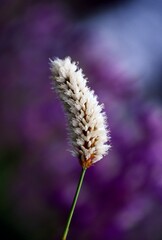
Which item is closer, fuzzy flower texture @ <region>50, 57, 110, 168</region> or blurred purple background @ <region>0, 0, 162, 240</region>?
fuzzy flower texture @ <region>50, 57, 110, 168</region>

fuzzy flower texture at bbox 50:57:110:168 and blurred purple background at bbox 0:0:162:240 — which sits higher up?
blurred purple background at bbox 0:0:162:240

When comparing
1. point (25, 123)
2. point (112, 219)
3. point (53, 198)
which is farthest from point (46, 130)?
point (112, 219)

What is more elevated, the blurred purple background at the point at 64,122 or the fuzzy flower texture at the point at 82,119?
the blurred purple background at the point at 64,122

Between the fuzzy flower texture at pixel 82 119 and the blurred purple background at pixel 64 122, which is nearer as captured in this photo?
the fuzzy flower texture at pixel 82 119

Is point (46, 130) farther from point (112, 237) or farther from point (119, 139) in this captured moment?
point (112, 237)
